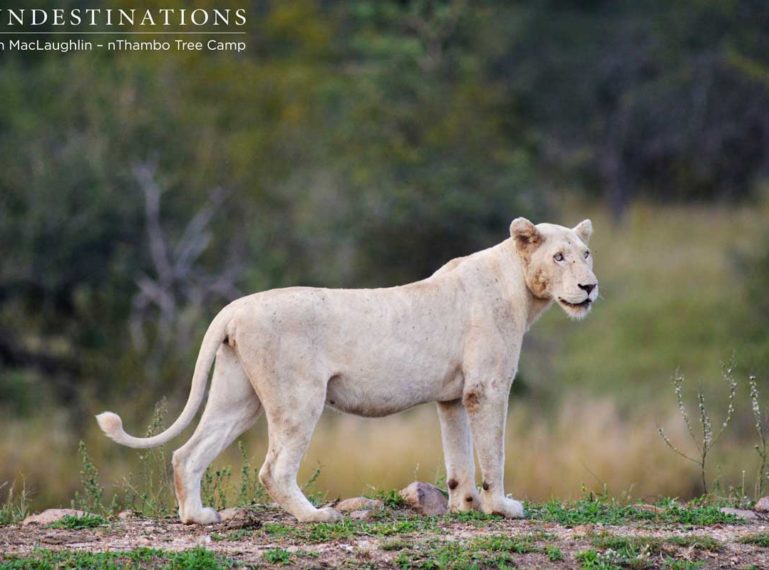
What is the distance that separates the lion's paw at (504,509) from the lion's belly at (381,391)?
742mm

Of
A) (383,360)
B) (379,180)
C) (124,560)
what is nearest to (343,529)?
(383,360)

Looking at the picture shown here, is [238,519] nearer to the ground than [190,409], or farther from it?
nearer to the ground

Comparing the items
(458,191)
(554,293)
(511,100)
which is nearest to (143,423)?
(458,191)

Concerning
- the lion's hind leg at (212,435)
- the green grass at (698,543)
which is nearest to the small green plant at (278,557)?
the lion's hind leg at (212,435)

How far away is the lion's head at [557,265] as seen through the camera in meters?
8.79

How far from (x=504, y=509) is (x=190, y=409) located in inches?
79.8

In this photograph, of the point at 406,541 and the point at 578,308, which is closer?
the point at 406,541

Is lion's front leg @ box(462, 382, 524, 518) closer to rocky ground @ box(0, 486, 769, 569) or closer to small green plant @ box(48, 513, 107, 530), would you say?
rocky ground @ box(0, 486, 769, 569)

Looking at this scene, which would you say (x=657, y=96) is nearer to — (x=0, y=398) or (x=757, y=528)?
(x=0, y=398)

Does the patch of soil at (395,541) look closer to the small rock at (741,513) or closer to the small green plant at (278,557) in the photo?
the small green plant at (278,557)

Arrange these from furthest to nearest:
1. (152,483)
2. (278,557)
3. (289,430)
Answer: (152,483) < (289,430) < (278,557)

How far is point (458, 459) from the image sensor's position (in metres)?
9.05

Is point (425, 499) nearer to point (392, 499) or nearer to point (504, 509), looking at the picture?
point (392, 499)

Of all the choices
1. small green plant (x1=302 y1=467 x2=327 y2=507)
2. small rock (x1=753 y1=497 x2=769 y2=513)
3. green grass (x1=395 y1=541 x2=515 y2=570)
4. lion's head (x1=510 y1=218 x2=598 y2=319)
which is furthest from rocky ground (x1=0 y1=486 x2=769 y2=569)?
lion's head (x1=510 y1=218 x2=598 y2=319)
